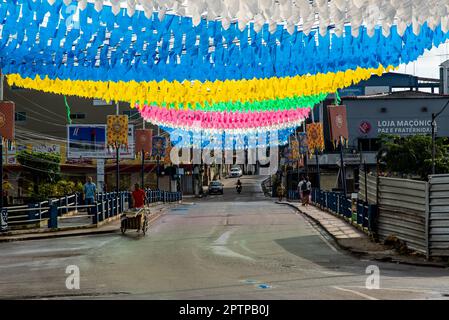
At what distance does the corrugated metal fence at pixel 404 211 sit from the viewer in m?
18.3

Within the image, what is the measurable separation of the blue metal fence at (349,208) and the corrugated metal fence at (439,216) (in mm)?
4560

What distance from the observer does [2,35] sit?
14234 mm

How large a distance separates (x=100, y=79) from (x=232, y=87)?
15.0 feet

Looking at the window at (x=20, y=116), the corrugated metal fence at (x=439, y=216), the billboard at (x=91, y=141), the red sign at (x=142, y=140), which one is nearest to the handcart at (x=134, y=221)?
the corrugated metal fence at (x=439, y=216)

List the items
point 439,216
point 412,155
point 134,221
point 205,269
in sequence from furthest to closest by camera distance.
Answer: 1. point 412,155
2. point 134,221
3. point 439,216
4. point 205,269

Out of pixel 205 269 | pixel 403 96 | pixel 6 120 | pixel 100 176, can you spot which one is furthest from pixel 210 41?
pixel 403 96

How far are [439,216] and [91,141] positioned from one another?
52860 millimetres

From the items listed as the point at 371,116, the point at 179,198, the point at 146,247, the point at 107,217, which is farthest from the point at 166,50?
the point at 371,116

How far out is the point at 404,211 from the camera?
64.6 feet

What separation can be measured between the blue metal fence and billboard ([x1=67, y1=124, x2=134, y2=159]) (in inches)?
1030

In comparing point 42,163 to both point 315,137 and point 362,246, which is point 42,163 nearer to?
point 315,137

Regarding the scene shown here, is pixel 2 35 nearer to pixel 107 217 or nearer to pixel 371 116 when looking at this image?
pixel 107 217

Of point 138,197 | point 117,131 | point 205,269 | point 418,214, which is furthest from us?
point 117,131

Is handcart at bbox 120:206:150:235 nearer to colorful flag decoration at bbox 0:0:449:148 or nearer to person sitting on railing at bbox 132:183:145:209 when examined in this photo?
person sitting on railing at bbox 132:183:145:209
